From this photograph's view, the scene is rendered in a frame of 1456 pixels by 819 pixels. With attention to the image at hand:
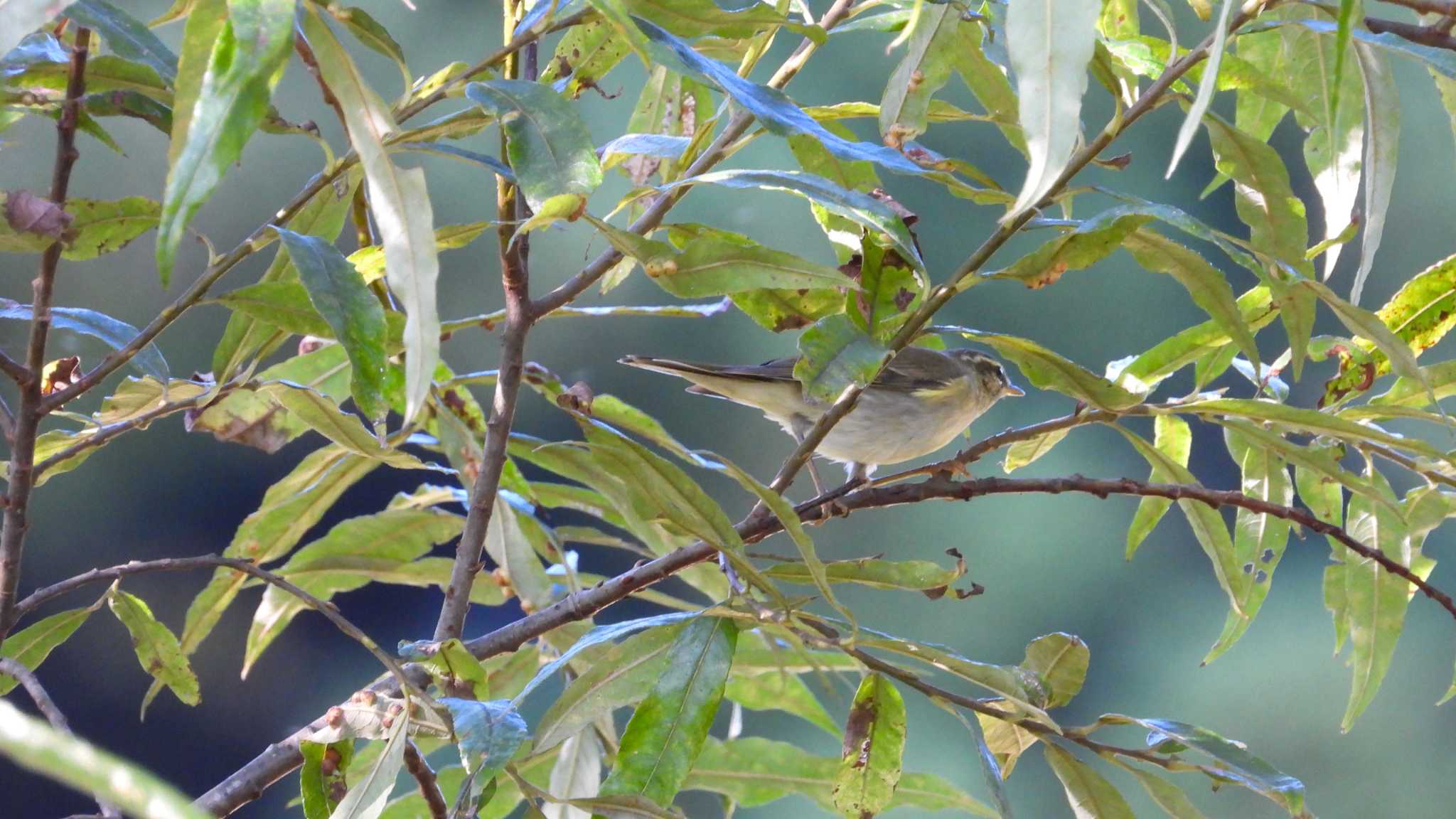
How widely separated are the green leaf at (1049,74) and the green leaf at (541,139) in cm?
25

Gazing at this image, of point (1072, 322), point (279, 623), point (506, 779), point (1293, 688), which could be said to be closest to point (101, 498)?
point (279, 623)

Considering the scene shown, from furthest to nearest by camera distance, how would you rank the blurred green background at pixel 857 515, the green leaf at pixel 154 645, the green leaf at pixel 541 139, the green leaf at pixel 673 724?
the blurred green background at pixel 857 515 < the green leaf at pixel 154 645 < the green leaf at pixel 673 724 < the green leaf at pixel 541 139

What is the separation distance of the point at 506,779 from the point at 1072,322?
334 cm

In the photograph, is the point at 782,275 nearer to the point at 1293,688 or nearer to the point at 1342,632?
the point at 1342,632

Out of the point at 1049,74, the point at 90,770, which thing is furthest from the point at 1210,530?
the point at 90,770

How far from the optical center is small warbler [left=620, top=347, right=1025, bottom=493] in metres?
2.41

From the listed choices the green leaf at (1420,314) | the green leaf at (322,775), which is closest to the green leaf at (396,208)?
the green leaf at (322,775)

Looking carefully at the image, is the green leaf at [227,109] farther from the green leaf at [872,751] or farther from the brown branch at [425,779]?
the green leaf at [872,751]

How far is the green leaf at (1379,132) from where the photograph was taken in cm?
91

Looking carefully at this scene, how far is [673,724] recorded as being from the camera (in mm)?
848

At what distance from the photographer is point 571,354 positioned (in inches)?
144

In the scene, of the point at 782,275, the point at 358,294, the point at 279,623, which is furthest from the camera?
the point at 279,623

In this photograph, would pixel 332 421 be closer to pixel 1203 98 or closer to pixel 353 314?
pixel 353 314

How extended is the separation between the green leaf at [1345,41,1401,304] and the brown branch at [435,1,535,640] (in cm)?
63
